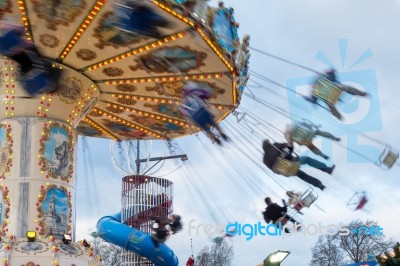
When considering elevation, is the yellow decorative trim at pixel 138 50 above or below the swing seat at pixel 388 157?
below

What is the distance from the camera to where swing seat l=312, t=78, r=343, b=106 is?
9.26 meters

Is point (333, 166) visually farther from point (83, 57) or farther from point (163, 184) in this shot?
point (163, 184)

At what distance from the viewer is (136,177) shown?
83.8 ft

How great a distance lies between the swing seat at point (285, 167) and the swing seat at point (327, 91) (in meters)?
1.13

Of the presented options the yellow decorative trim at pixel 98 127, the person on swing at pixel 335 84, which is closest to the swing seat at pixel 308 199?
the person on swing at pixel 335 84

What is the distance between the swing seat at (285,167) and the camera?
9695mm

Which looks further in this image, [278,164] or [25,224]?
[25,224]

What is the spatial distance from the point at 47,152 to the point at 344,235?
1068 inches

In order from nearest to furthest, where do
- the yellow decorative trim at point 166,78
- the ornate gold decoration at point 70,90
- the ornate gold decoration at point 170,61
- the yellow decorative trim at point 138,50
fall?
the yellow decorative trim at point 138,50 < the ornate gold decoration at point 170,61 < the yellow decorative trim at point 166,78 < the ornate gold decoration at point 70,90

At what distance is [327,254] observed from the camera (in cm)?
3922

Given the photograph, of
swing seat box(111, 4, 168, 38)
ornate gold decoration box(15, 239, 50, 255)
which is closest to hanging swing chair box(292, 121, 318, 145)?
swing seat box(111, 4, 168, 38)

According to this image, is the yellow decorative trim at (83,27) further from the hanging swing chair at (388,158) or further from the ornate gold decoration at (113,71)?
the hanging swing chair at (388,158)

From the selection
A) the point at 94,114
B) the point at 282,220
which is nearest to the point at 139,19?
the point at 282,220

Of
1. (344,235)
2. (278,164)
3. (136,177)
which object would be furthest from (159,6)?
(344,235)
